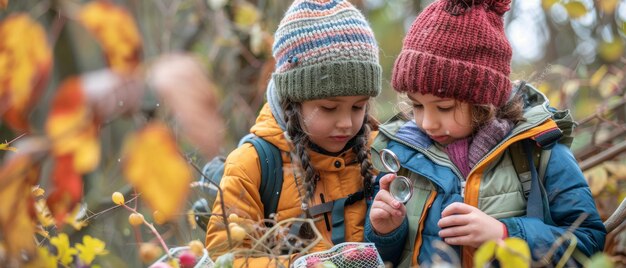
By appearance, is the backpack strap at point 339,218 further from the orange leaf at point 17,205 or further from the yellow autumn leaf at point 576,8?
the yellow autumn leaf at point 576,8

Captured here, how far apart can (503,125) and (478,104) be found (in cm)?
11

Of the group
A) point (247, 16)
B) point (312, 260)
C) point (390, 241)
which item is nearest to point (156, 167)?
point (312, 260)

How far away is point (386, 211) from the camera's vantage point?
8.69 ft

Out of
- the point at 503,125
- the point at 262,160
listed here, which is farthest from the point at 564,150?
the point at 262,160

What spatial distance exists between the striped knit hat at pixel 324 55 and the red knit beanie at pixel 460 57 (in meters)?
0.17

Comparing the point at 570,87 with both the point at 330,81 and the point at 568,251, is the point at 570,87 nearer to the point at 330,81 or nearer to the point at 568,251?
the point at 330,81

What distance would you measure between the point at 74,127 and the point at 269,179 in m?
1.79

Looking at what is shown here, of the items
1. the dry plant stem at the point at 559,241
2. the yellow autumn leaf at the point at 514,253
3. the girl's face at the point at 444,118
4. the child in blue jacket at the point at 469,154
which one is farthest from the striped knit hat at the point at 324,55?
the yellow autumn leaf at the point at 514,253

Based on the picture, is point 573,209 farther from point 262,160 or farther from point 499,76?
point 262,160

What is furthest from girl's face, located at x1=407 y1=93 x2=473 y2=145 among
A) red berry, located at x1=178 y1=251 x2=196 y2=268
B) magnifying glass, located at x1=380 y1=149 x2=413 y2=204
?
red berry, located at x1=178 y1=251 x2=196 y2=268

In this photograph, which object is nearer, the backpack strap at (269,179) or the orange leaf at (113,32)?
the orange leaf at (113,32)

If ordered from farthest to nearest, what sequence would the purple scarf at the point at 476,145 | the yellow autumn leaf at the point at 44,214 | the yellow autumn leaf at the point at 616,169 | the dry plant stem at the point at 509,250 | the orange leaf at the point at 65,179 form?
the yellow autumn leaf at the point at 616,169 → the purple scarf at the point at 476,145 → the yellow autumn leaf at the point at 44,214 → the dry plant stem at the point at 509,250 → the orange leaf at the point at 65,179

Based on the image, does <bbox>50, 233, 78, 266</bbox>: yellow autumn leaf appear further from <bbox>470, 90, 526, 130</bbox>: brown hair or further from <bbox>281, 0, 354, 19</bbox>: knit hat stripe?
<bbox>470, 90, 526, 130</bbox>: brown hair

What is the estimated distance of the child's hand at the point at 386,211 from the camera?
2637 millimetres
